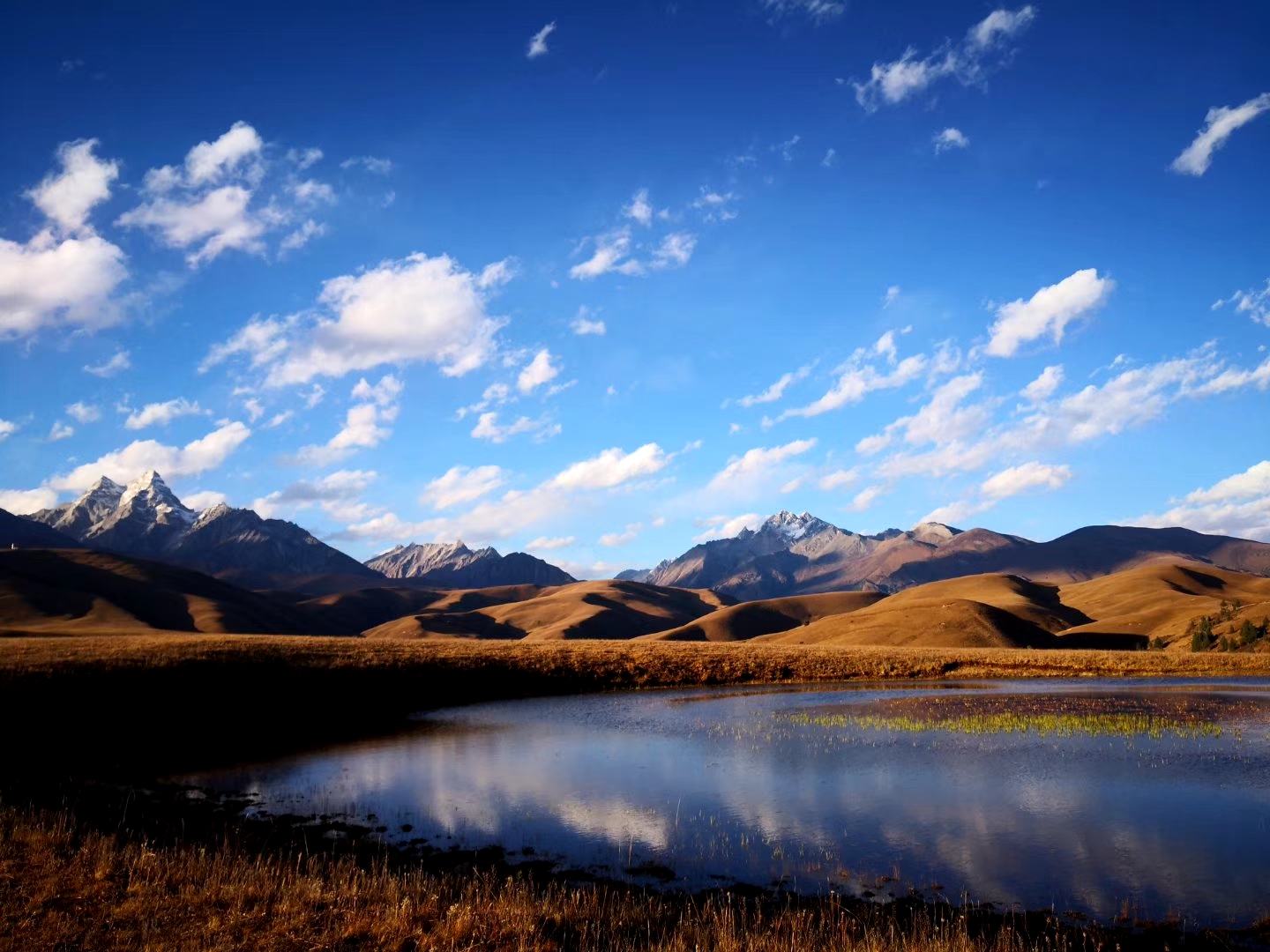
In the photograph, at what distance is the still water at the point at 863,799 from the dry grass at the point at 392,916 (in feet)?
7.84

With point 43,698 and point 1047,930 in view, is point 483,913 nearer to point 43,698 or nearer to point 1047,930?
point 1047,930

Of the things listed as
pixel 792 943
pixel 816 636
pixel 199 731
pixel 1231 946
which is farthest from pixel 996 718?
pixel 816 636

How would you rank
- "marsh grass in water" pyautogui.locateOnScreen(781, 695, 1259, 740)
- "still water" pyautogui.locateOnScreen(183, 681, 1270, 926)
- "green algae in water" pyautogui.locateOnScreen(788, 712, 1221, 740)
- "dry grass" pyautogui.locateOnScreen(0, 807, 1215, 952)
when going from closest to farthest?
1. "dry grass" pyautogui.locateOnScreen(0, 807, 1215, 952)
2. "still water" pyautogui.locateOnScreen(183, 681, 1270, 926)
3. "green algae in water" pyautogui.locateOnScreen(788, 712, 1221, 740)
4. "marsh grass in water" pyautogui.locateOnScreen(781, 695, 1259, 740)

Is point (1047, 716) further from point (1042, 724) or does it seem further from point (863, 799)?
point (863, 799)

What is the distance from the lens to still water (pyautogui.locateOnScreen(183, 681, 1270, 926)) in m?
20.5

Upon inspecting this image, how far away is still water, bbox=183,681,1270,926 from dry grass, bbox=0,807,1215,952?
239 cm

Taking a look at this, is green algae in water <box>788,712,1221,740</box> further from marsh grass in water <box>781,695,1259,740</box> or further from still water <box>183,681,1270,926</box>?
still water <box>183,681,1270,926</box>

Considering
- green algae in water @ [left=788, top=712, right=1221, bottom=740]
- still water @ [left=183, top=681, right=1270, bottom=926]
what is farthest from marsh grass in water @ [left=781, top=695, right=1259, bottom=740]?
still water @ [left=183, top=681, right=1270, bottom=926]

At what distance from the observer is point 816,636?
18425cm

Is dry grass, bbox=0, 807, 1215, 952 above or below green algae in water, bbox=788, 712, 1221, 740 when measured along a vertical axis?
above

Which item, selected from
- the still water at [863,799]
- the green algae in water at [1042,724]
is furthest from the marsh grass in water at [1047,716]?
the still water at [863,799]

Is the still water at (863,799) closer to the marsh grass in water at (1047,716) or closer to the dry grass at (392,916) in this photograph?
the marsh grass in water at (1047,716)

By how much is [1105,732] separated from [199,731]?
51956mm

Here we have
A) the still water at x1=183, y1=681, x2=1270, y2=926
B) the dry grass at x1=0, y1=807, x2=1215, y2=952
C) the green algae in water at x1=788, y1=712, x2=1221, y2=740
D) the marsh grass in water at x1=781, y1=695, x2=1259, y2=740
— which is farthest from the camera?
the marsh grass in water at x1=781, y1=695, x2=1259, y2=740
